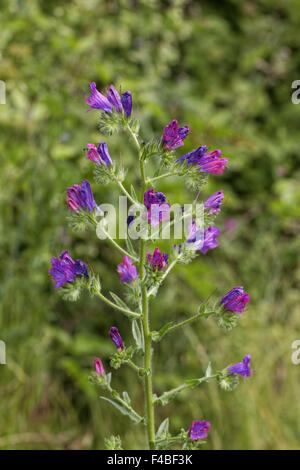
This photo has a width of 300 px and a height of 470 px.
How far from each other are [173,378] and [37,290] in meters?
0.81

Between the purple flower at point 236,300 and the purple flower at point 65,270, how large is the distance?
0.30 metres

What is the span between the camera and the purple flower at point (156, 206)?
0.92 meters

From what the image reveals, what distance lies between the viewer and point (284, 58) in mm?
4004

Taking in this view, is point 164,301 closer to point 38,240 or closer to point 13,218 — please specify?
point 38,240

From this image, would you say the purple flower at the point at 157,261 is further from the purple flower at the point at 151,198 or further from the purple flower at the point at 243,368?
the purple flower at the point at 243,368

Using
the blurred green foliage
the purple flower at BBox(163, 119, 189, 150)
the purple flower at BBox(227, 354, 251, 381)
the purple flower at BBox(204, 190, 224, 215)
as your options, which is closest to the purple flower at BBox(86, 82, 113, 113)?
the purple flower at BBox(163, 119, 189, 150)

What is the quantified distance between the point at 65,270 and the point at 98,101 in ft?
1.15

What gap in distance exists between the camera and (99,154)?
100cm

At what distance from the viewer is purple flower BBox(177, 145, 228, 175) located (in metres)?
0.98

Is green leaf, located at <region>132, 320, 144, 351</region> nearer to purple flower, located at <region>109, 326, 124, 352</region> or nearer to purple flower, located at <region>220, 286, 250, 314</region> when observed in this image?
purple flower, located at <region>109, 326, 124, 352</region>

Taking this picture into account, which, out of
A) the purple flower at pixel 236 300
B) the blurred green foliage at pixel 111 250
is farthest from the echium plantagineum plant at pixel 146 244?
the blurred green foliage at pixel 111 250

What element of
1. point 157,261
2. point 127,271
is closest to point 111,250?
point 127,271

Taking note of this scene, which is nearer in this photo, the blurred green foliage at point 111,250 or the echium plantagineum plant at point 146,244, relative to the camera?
the echium plantagineum plant at point 146,244

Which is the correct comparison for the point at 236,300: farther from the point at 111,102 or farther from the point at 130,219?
the point at 111,102
